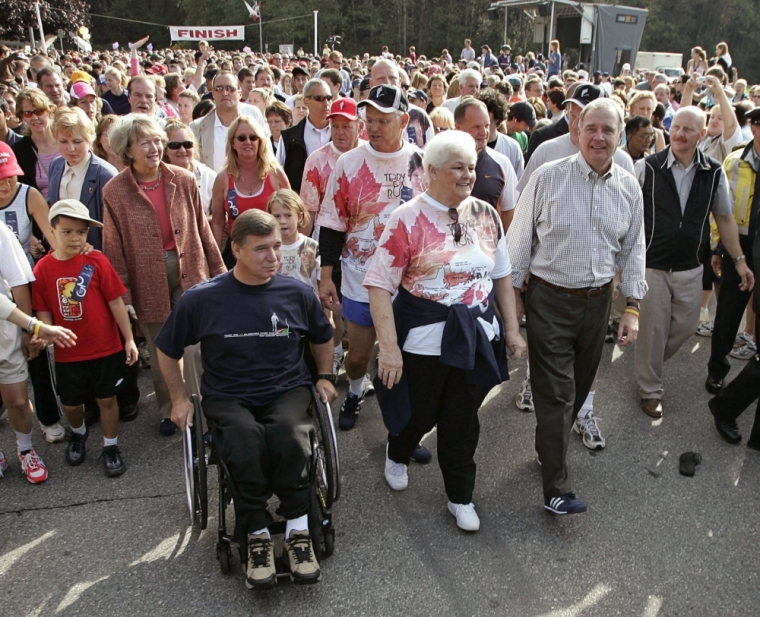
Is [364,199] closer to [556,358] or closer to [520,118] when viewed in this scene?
[556,358]

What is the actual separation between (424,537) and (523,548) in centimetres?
47

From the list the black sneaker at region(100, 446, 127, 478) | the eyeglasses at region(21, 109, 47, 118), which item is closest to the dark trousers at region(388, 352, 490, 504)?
the black sneaker at region(100, 446, 127, 478)

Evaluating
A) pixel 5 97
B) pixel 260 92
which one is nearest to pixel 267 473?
pixel 260 92

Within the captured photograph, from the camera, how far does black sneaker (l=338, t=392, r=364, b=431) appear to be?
4299 millimetres

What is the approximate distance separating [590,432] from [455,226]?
1.77m

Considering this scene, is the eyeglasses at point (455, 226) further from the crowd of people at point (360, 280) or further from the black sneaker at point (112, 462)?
the black sneaker at point (112, 462)

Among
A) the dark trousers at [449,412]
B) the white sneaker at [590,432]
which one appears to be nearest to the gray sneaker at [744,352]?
the white sneaker at [590,432]

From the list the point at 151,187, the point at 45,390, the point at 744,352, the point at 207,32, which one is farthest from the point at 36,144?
the point at 207,32

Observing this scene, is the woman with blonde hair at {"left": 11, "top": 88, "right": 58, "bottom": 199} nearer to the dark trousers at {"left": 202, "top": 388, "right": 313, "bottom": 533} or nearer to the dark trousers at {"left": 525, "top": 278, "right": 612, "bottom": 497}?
the dark trousers at {"left": 202, "top": 388, "right": 313, "bottom": 533}

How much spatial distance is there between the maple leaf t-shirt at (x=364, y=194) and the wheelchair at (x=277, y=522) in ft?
3.45

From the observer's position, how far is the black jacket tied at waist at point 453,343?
10.1ft

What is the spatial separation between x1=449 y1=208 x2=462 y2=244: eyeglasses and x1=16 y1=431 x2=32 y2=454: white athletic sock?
260cm

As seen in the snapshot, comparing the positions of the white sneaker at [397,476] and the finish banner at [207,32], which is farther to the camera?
the finish banner at [207,32]

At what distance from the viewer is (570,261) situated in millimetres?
3348
